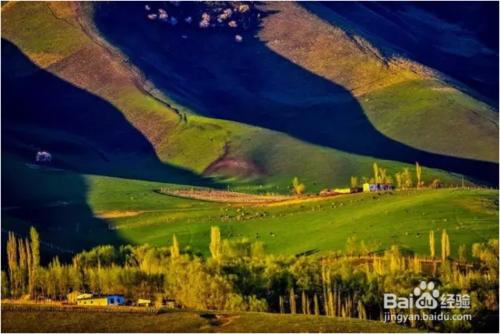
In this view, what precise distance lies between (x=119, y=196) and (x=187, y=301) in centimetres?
9205

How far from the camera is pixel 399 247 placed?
138750 mm

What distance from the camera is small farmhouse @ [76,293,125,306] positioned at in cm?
9928

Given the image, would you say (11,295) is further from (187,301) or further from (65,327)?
(65,327)

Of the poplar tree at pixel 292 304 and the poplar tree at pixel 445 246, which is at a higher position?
the poplar tree at pixel 445 246

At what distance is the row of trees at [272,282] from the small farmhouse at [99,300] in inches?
184

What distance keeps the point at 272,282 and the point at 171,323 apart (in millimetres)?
24733

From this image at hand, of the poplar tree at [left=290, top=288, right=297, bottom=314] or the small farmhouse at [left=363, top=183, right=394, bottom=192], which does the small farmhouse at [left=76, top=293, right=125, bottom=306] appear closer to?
the poplar tree at [left=290, top=288, right=297, bottom=314]

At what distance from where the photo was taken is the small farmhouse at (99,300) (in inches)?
3908

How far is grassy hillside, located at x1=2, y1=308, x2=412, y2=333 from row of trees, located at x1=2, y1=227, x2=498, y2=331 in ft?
38.9

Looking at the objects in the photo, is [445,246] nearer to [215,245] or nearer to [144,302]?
[215,245]

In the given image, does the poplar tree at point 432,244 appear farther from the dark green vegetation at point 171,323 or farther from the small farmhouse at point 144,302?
the dark green vegetation at point 171,323

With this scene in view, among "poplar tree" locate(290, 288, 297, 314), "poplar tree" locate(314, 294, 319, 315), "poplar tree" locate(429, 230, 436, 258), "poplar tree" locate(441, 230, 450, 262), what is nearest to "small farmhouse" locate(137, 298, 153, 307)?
"poplar tree" locate(290, 288, 297, 314)

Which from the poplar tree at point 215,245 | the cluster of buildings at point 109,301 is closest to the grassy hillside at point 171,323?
the cluster of buildings at point 109,301

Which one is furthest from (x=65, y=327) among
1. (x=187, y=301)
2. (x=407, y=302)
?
(x=407, y=302)
